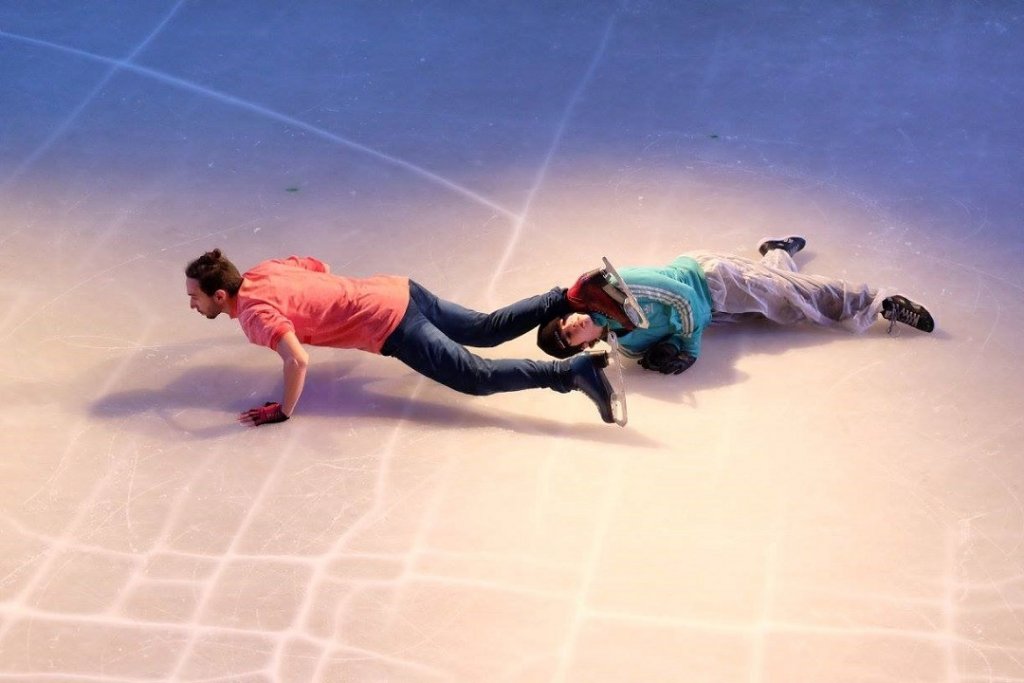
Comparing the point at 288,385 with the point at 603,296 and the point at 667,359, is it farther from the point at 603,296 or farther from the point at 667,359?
the point at 667,359

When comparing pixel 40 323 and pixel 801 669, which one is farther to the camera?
pixel 40 323

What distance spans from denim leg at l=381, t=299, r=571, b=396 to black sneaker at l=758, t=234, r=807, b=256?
953 mm

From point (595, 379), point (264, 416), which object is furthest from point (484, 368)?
point (264, 416)

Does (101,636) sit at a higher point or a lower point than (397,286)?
lower

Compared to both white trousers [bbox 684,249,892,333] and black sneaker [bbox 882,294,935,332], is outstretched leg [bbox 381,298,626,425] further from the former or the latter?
black sneaker [bbox 882,294,935,332]

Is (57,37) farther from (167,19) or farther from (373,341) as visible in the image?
(373,341)

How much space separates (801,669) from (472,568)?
86 cm

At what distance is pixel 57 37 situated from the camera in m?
5.76

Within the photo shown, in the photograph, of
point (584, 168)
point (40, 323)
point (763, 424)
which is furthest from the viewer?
point (584, 168)

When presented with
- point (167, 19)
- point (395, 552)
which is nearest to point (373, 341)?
point (395, 552)

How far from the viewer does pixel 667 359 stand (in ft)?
12.3

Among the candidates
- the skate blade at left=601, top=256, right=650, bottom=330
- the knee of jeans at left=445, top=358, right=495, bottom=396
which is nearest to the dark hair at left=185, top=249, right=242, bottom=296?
the knee of jeans at left=445, top=358, right=495, bottom=396

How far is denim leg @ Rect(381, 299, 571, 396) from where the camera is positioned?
3641 mm

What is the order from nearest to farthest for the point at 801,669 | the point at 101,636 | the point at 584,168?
the point at 801,669 < the point at 101,636 < the point at 584,168
